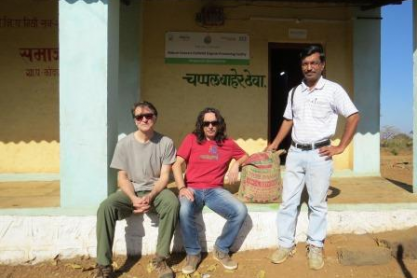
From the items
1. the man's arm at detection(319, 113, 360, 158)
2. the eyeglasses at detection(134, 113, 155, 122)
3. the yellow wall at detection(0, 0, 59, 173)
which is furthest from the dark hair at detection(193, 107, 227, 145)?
the yellow wall at detection(0, 0, 59, 173)

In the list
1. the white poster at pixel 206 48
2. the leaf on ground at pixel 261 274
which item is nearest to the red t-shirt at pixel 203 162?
the leaf on ground at pixel 261 274

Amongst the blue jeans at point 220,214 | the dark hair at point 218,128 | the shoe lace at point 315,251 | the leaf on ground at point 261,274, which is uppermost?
the dark hair at point 218,128

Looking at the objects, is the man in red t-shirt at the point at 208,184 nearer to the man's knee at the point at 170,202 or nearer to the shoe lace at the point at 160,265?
the man's knee at the point at 170,202

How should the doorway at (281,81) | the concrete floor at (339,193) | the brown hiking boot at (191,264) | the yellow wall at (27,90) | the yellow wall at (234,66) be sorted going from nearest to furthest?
the brown hiking boot at (191,264), the concrete floor at (339,193), the yellow wall at (27,90), the yellow wall at (234,66), the doorway at (281,81)

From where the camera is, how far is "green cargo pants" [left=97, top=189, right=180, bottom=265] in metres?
3.74

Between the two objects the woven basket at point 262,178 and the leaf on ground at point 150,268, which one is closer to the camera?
the leaf on ground at point 150,268

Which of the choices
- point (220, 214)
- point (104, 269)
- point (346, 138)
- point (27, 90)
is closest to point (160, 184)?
point (220, 214)

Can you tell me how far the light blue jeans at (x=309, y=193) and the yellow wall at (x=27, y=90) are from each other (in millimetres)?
4038

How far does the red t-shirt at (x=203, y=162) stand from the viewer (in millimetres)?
4207

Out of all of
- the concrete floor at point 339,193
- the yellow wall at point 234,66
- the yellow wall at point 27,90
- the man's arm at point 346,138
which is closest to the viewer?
the man's arm at point 346,138

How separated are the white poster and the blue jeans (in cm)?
309

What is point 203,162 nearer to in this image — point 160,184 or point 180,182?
point 180,182

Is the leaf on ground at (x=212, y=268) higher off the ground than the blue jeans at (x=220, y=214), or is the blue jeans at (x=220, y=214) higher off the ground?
the blue jeans at (x=220, y=214)

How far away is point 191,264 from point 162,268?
306 mm
